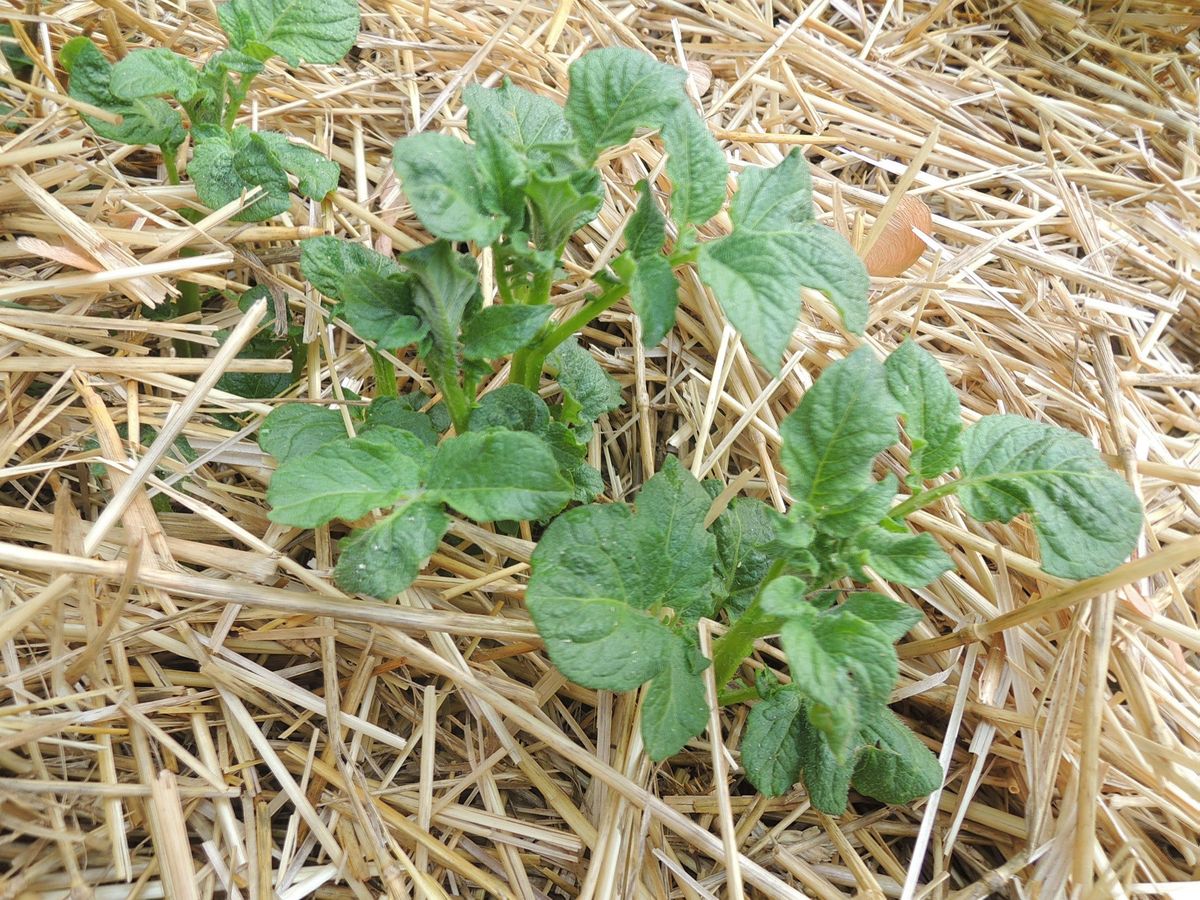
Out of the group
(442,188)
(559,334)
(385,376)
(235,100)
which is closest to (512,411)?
(559,334)

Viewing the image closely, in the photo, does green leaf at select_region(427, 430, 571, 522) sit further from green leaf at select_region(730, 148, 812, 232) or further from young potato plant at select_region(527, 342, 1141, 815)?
green leaf at select_region(730, 148, 812, 232)

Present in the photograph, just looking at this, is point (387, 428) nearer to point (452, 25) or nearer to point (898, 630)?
point (898, 630)

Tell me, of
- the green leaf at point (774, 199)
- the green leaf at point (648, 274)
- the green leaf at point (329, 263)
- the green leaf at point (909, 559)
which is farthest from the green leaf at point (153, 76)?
the green leaf at point (909, 559)

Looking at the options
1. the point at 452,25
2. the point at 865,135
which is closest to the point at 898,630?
the point at 865,135

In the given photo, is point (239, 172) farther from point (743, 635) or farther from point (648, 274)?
point (743, 635)

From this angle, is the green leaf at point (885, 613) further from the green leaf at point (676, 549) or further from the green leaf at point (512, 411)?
the green leaf at point (512, 411)
